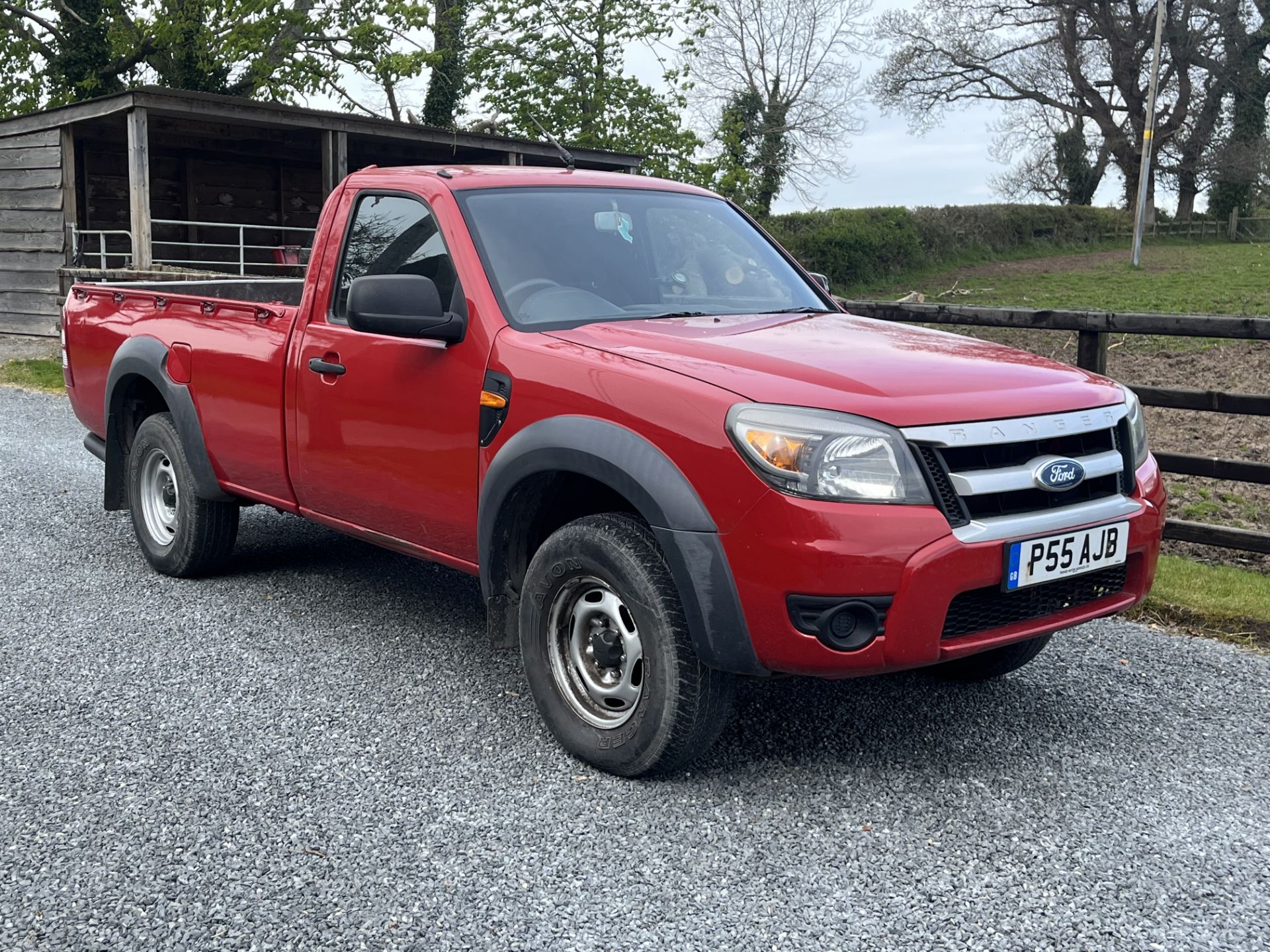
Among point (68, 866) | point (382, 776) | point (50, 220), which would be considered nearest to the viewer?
point (68, 866)

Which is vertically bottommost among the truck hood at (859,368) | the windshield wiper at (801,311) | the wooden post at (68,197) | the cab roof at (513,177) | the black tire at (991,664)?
the black tire at (991,664)

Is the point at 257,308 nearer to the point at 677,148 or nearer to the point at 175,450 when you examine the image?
the point at 175,450

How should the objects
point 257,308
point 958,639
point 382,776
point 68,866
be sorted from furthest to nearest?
1. point 257,308
2. point 382,776
3. point 958,639
4. point 68,866

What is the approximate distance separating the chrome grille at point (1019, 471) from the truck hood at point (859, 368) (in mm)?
48

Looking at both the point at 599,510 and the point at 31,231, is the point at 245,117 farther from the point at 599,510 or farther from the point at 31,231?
the point at 599,510

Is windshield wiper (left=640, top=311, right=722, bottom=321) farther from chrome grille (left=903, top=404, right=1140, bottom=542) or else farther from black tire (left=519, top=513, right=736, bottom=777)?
chrome grille (left=903, top=404, right=1140, bottom=542)

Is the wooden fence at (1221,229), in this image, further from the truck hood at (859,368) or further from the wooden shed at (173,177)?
the truck hood at (859,368)

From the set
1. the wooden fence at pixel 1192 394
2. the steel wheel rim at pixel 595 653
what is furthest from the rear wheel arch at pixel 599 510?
the wooden fence at pixel 1192 394

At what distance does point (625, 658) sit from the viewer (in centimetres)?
371

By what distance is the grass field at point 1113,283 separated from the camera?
25.2 meters

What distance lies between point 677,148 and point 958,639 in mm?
31256

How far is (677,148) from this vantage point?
3325 cm

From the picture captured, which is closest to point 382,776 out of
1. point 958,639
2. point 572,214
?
point 958,639

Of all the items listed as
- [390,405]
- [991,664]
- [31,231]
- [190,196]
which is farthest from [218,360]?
[190,196]
